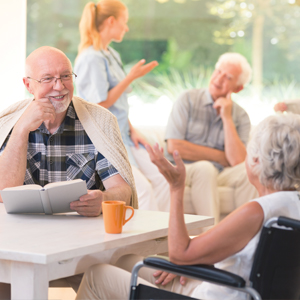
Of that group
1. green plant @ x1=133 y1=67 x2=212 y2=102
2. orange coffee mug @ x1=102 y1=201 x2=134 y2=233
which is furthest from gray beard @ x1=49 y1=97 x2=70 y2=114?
green plant @ x1=133 y1=67 x2=212 y2=102

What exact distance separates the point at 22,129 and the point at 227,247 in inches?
39.9

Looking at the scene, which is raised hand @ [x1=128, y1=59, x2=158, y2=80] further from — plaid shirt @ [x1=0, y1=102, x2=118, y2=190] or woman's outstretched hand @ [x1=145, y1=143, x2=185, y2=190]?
woman's outstretched hand @ [x1=145, y1=143, x2=185, y2=190]

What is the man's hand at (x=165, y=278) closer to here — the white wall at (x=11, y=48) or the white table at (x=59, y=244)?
the white table at (x=59, y=244)

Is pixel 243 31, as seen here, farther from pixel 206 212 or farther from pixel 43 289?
pixel 43 289

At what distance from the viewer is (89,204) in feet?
5.23

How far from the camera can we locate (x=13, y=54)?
13.2ft

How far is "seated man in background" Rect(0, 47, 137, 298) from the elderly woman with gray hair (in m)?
0.68

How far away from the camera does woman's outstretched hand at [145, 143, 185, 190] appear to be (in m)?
1.21

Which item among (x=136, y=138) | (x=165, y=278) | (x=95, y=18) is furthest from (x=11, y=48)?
(x=165, y=278)

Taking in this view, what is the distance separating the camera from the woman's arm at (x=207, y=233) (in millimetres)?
1202

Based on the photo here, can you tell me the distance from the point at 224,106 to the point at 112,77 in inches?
37.7

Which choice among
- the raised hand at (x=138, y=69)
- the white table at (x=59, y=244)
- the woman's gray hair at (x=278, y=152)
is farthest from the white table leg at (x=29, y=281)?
the raised hand at (x=138, y=69)

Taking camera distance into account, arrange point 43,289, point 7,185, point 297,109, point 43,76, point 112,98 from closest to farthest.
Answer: point 43,289, point 7,185, point 43,76, point 112,98, point 297,109

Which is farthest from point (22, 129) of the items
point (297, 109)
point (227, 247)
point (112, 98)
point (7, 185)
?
point (297, 109)
